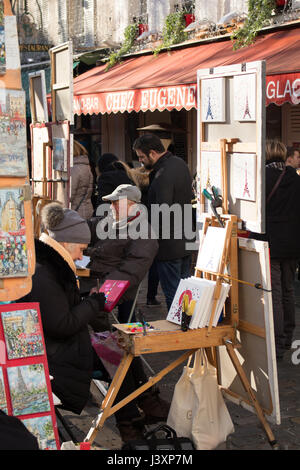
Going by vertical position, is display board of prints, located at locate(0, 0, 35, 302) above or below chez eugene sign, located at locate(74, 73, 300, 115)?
below

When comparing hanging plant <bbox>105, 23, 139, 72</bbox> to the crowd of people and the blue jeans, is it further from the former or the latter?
the blue jeans

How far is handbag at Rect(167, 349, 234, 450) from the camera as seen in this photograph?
176 inches

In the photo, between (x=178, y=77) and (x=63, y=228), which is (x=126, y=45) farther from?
(x=63, y=228)

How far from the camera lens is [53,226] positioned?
4.71 metres

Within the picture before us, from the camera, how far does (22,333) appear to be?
3.30 meters

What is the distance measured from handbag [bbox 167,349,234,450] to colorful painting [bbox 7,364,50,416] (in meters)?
1.41

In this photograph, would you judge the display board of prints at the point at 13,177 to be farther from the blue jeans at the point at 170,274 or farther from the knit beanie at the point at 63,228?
the blue jeans at the point at 170,274

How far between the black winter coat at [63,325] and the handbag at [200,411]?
1.93 ft

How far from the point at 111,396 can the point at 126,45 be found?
11.8 meters

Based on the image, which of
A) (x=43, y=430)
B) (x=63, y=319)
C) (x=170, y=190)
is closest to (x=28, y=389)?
(x=43, y=430)

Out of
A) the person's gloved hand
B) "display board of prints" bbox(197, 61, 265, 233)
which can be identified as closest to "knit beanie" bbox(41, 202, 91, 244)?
the person's gloved hand

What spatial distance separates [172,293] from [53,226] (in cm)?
229
